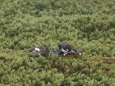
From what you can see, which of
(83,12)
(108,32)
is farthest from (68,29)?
(83,12)

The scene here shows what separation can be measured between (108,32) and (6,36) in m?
9.10

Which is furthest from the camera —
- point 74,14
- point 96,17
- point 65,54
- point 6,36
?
point 74,14

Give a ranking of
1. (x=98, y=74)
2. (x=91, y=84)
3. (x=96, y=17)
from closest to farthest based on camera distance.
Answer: (x=91, y=84) → (x=98, y=74) → (x=96, y=17)

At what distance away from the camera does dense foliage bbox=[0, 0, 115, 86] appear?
377 inches

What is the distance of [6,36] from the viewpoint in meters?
19.3

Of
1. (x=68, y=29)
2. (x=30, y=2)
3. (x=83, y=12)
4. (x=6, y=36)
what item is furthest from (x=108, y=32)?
(x=30, y=2)

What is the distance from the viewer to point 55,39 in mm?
19234

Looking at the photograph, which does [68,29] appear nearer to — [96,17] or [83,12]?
[96,17]

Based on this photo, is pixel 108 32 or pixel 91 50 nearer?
pixel 91 50

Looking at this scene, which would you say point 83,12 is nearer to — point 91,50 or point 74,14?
point 74,14

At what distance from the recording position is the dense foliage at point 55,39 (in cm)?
959

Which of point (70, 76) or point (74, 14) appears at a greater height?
point (70, 76)

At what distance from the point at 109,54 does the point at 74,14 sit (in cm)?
1133

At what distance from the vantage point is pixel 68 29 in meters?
21.7
